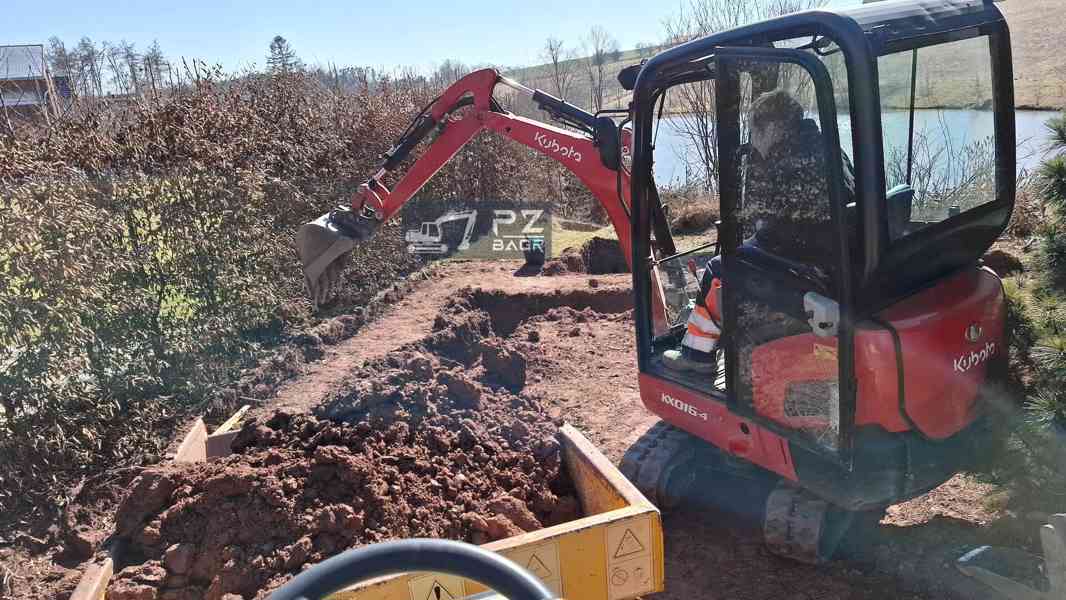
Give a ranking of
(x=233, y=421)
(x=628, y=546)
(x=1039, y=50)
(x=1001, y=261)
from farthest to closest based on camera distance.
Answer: (x=1039, y=50) → (x=1001, y=261) → (x=233, y=421) → (x=628, y=546)

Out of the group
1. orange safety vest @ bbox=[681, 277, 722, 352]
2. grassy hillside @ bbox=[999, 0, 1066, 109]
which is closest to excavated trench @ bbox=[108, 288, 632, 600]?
orange safety vest @ bbox=[681, 277, 722, 352]

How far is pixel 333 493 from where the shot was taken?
3.86 metres

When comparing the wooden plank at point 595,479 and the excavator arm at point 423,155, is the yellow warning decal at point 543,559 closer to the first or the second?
the wooden plank at point 595,479

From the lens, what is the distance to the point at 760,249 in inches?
133

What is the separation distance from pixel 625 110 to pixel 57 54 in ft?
27.9

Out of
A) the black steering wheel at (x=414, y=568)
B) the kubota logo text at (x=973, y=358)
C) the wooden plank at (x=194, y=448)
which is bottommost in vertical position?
the wooden plank at (x=194, y=448)

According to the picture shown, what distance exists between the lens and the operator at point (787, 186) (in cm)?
313

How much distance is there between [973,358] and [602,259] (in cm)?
741

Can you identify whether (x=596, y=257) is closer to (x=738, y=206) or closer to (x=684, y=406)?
(x=684, y=406)

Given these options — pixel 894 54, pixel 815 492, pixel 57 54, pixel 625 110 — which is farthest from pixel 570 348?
pixel 57 54

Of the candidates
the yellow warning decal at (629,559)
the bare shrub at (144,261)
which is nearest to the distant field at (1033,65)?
the bare shrub at (144,261)

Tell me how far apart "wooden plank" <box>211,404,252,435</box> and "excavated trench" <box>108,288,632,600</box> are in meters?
0.89

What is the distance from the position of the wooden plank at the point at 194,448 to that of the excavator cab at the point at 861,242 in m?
3.19

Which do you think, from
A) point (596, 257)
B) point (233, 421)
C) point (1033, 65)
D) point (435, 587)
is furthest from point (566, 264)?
point (1033, 65)
